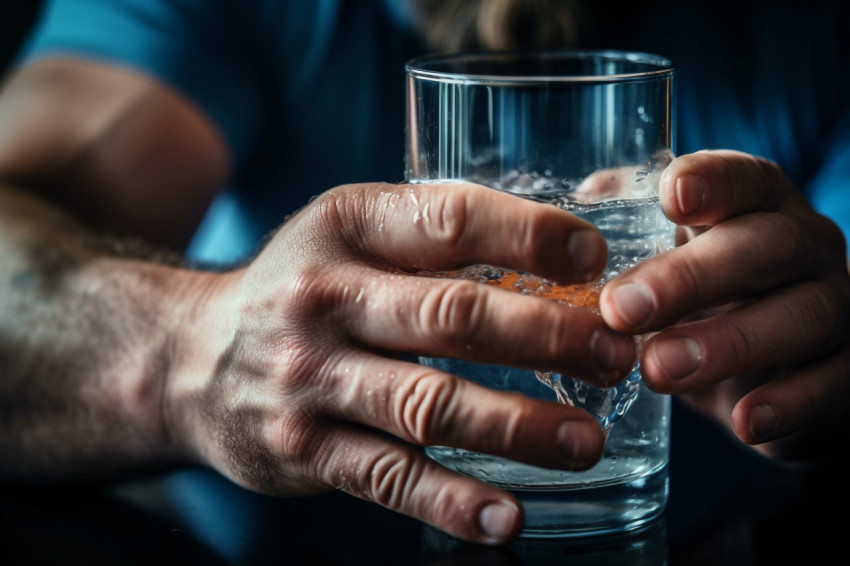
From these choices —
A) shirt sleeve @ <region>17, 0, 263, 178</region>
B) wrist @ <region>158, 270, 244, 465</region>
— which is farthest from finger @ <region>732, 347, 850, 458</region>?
shirt sleeve @ <region>17, 0, 263, 178</region>

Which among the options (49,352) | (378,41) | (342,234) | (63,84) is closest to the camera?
(342,234)

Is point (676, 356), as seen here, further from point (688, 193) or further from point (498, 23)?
point (498, 23)

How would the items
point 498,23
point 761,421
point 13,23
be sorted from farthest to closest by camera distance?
point 13,23, point 498,23, point 761,421

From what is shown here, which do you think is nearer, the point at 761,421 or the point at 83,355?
the point at 761,421

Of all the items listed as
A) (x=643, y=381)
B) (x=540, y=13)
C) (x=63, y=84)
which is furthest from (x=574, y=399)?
(x=63, y=84)

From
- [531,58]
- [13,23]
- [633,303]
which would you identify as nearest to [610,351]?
[633,303]

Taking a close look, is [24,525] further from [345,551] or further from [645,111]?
[645,111]
